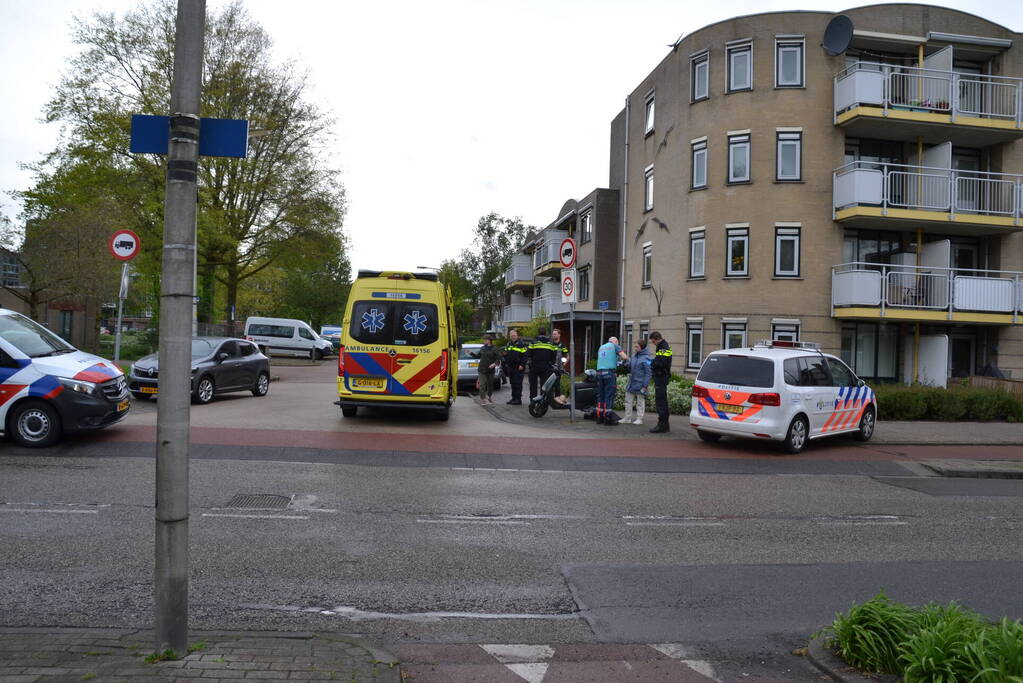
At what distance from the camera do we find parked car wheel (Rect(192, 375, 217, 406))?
54.9 feet

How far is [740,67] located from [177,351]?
24.2m

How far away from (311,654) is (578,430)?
1109 cm

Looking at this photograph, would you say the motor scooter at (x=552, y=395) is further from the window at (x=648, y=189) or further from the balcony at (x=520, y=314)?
the balcony at (x=520, y=314)

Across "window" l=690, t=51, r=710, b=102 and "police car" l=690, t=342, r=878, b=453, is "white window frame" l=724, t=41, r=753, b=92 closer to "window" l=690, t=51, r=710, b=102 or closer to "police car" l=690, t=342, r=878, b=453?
"window" l=690, t=51, r=710, b=102

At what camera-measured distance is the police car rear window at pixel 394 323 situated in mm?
14195

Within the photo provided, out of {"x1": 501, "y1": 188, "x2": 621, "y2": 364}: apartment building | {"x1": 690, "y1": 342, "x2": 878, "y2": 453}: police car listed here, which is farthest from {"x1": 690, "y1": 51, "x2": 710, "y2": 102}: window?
{"x1": 690, "y1": 342, "x2": 878, "y2": 453}: police car

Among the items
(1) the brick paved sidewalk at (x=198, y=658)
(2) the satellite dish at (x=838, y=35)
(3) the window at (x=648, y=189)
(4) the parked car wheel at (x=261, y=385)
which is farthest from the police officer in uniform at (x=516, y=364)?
(1) the brick paved sidewalk at (x=198, y=658)

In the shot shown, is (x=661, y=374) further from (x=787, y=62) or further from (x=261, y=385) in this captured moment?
(x=787, y=62)

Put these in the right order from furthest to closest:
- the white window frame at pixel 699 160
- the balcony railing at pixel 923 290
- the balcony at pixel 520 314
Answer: the balcony at pixel 520 314
the white window frame at pixel 699 160
the balcony railing at pixel 923 290

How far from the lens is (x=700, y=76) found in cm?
2583

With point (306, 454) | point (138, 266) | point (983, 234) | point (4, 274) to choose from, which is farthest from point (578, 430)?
point (4, 274)

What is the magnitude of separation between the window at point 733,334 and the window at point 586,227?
12808 mm

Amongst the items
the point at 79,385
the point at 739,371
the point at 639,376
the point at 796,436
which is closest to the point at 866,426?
the point at 796,436

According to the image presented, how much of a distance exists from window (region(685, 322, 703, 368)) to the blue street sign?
21885mm
